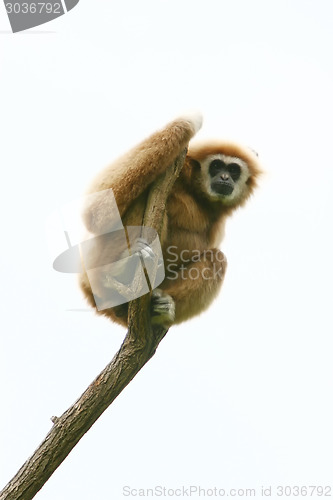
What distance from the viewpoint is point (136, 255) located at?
6.32 meters

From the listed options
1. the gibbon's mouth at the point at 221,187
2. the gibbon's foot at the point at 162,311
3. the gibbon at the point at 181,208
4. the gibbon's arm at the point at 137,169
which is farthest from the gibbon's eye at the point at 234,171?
the gibbon's foot at the point at 162,311

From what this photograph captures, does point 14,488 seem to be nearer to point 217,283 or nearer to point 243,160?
point 217,283

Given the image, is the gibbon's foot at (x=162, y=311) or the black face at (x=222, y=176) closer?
the gibbon's foot at (x=162, y=311)

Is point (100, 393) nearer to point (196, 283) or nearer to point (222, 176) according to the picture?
point (196, 283)

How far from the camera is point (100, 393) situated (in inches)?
235

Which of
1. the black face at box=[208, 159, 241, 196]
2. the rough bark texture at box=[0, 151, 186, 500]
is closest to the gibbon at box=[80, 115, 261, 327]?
the black face at box=[208, 159, 241, 196]

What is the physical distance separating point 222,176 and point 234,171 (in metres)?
0.48

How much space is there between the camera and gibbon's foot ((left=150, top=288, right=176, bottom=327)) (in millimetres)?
6730

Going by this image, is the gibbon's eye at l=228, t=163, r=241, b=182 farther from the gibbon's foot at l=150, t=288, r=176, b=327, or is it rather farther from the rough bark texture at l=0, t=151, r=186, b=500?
the gibbon's foot at l=150, t=288, r=176, b=327

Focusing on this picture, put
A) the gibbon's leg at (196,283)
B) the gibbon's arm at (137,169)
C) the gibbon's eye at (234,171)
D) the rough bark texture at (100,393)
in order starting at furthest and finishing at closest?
the gibbon's eye at (234,171) < the gibbon's leg at (196,283) < the gibbon's arm at (137,169) < the rough bark texture at (100,393)

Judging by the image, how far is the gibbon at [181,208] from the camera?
6.38 m

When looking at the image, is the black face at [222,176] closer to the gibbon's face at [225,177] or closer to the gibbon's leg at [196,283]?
the gibbon's face at [225,177]

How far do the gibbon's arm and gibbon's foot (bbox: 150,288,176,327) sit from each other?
1.08 meters

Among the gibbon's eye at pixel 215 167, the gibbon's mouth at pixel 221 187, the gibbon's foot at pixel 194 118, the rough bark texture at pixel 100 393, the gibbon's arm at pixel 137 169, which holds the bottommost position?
the rough bark texture at pixel 100 393
